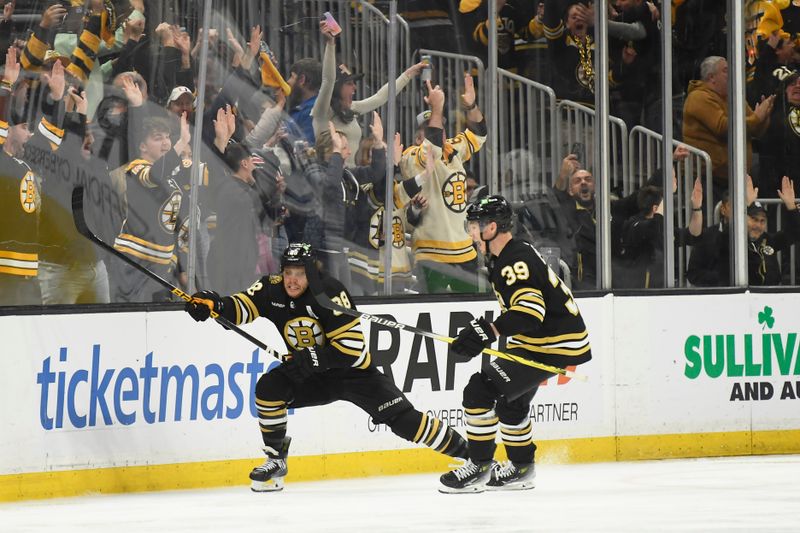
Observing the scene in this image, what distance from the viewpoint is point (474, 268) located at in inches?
318

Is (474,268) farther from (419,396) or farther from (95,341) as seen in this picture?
(95,341)

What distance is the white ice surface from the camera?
5.61 m

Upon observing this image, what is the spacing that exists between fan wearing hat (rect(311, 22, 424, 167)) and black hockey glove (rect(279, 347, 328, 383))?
63.5 inches

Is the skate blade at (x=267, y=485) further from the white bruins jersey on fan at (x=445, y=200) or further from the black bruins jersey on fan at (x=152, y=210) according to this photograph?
the white bruins jersey on fan at (x=445, y=200)

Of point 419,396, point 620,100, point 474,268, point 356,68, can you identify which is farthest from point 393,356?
point 620,100

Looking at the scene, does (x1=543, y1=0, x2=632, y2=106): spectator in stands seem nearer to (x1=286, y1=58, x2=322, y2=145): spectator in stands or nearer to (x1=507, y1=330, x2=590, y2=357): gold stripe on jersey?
(x1=286, y1=58, x2=322, y2=145): spectator in stands

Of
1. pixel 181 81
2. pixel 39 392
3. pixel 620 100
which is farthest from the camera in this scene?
pixel 620 100

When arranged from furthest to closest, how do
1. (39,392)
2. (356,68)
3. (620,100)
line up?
(620,100) < (356,68) < (39,392)

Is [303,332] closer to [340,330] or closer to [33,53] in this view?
[340,330]

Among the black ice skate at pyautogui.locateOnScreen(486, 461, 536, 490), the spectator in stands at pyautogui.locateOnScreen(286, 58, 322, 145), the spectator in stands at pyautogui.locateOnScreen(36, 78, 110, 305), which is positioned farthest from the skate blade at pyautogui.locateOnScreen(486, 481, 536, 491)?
the spectator in stands at pyautogui.locateOnScreen(286, 58, 322, 145)

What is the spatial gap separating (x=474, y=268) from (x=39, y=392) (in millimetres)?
2574

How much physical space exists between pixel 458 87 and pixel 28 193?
248cm

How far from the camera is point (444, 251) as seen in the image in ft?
26.4

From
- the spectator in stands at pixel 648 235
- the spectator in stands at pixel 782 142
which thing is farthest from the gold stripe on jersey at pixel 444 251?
the spectator in stands at pixel 782 142
